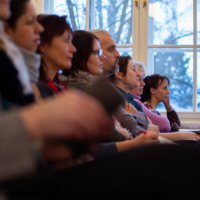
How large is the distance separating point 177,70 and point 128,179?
121 inches

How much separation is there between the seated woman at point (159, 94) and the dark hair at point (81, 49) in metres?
1.67

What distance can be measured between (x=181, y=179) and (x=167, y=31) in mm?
2963

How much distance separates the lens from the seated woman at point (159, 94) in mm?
3387

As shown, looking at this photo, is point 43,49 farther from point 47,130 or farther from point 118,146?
point 47,130

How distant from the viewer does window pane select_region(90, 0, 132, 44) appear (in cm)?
368

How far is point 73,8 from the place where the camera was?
3.64 m

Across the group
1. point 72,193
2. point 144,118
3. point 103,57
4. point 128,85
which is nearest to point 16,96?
point 72,193

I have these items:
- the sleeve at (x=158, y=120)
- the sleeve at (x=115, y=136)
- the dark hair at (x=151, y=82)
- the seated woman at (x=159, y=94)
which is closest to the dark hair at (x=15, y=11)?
the sleeve at (x=115, y=136)

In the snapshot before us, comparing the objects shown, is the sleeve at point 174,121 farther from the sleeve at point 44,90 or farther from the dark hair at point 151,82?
the sleeve at point 44,90

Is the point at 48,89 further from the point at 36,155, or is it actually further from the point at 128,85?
the point at 128,85

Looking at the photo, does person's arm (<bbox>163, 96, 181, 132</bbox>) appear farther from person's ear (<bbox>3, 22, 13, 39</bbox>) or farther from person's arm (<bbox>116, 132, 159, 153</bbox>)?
person's ear (<bbox>3, 22, 13, 39</bbox>)

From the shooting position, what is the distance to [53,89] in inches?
51.3

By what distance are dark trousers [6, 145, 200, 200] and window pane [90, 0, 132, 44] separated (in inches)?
109

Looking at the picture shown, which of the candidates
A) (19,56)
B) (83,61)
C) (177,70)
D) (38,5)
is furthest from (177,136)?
(38,5)
